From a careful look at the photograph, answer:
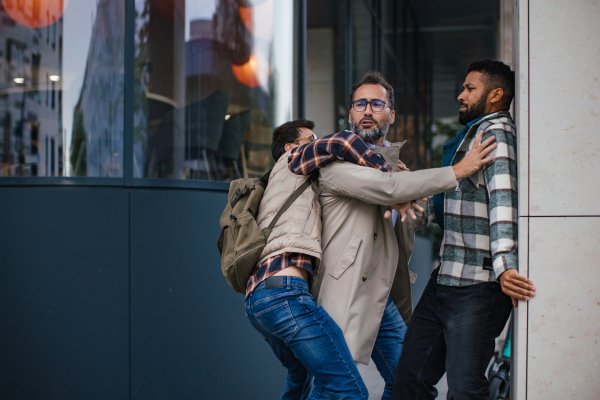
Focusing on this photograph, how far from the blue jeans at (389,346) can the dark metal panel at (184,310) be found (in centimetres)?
151

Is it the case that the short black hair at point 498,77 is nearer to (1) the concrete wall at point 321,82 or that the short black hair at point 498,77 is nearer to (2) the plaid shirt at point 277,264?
(2) the plaid shirt at point 277,264

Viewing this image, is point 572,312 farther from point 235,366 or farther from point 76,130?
point 76,130

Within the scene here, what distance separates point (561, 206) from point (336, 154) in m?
1.04

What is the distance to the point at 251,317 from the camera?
279 centimetres

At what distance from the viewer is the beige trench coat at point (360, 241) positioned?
2738mm

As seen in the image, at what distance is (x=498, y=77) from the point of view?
2885 millimetres

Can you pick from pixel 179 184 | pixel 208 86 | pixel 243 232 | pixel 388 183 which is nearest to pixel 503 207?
pixel 388 183

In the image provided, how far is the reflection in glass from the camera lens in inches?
158

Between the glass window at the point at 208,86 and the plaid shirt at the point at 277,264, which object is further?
the glass window at the point at 208,86

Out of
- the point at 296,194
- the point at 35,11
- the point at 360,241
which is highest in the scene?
the point at 35,11

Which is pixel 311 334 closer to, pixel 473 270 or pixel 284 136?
pixel 473 270

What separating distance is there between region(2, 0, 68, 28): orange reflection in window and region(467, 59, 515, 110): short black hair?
295 centimetres

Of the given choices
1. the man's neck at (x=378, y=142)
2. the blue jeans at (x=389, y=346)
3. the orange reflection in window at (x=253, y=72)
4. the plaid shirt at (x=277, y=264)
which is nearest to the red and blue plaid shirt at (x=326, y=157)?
the plaid shirt at (x=277, y=264)

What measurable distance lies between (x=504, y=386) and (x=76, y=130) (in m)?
4.04
